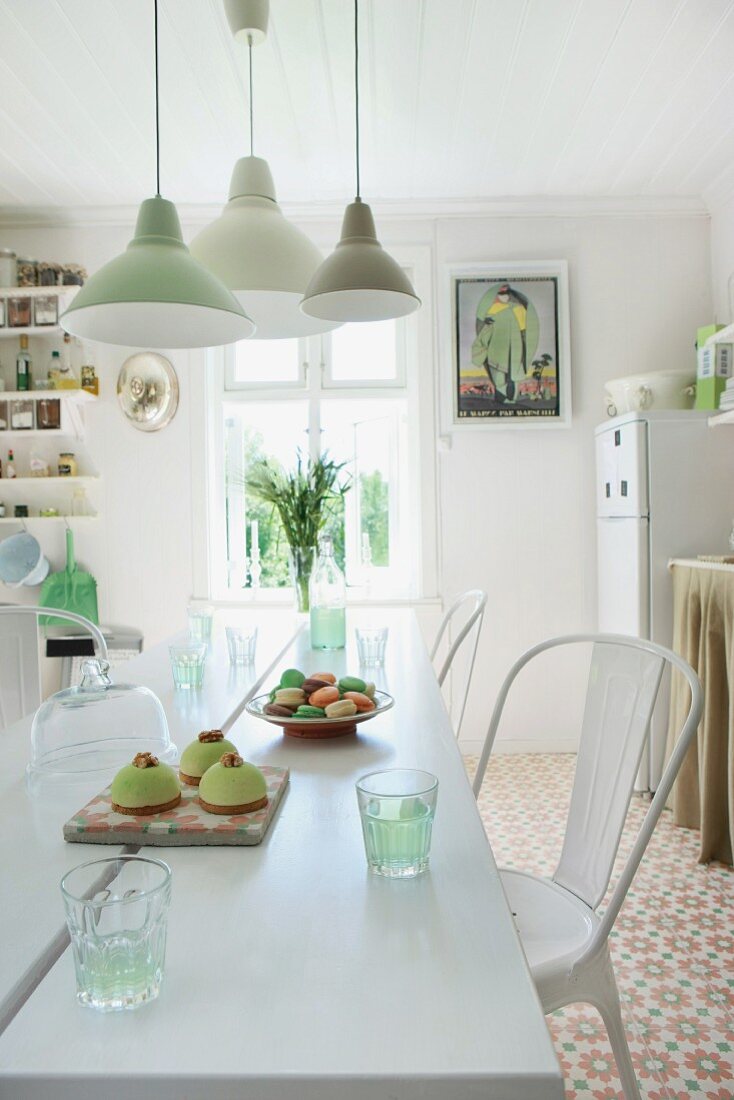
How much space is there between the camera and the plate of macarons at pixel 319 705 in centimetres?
150

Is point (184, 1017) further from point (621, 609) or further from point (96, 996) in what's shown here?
point (621, 609)

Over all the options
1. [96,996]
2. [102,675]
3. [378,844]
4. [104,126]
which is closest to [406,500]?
[104,126]

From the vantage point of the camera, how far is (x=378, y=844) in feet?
3.04

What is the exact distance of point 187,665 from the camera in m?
1.87

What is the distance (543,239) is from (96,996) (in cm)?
400

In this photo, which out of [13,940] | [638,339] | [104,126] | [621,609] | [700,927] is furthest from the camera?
[638,339]

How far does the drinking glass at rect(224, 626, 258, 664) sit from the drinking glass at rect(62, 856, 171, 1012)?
144 cm

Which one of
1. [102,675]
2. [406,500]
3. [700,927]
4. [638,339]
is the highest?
[638,339]

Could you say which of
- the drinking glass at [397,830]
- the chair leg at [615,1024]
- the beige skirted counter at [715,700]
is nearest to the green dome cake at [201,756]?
the drinking glass at [397,830]

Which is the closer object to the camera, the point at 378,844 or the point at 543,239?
the point at 378,844

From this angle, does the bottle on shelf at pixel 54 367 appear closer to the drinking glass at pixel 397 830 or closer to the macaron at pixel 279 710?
the macaron at pixel 279 710

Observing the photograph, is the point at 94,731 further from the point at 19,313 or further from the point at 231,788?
the point at 19,313

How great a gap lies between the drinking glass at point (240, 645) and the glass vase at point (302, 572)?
1.01 m

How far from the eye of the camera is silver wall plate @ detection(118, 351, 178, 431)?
4066mm
